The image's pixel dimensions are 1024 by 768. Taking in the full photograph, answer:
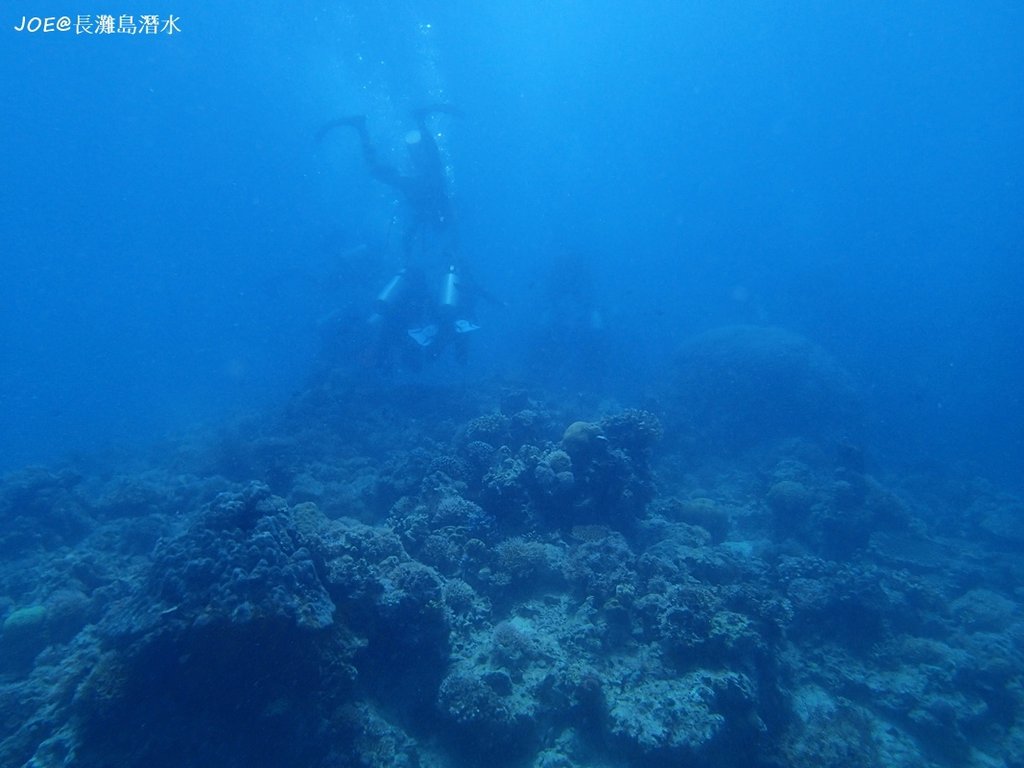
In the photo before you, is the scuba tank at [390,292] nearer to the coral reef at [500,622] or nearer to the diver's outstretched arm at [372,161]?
the diver's outstretched arm at [372,161]

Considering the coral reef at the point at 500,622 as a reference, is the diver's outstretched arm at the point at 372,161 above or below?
above

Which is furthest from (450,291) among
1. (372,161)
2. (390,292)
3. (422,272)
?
(372,161)

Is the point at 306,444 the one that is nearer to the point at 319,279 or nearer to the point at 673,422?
the point at 673,422

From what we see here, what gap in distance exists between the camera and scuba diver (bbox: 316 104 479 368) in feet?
72.2

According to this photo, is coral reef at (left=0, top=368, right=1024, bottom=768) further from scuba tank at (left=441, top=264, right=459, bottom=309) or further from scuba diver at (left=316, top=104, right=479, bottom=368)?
scuba tank at (left=441, top=264, right=459, bottom=309)

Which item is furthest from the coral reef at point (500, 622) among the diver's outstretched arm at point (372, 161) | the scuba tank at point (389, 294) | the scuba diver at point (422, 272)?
the diver's outstretched arm at point (372, 161)

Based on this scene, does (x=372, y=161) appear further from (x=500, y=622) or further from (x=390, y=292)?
(x=500, y=622)

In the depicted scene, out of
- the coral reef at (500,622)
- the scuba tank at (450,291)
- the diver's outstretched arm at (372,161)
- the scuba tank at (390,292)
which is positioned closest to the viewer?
the coral reef at (500,622)

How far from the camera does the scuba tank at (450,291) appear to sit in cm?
2269

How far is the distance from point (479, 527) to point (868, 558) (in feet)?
33.2

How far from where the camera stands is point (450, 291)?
75.5 ft

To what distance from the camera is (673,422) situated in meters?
19.6

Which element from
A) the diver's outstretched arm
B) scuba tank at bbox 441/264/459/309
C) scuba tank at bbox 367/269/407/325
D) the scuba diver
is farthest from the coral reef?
the diver's outstretched arm

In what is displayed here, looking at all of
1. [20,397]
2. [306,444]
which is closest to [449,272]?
[306,444]
